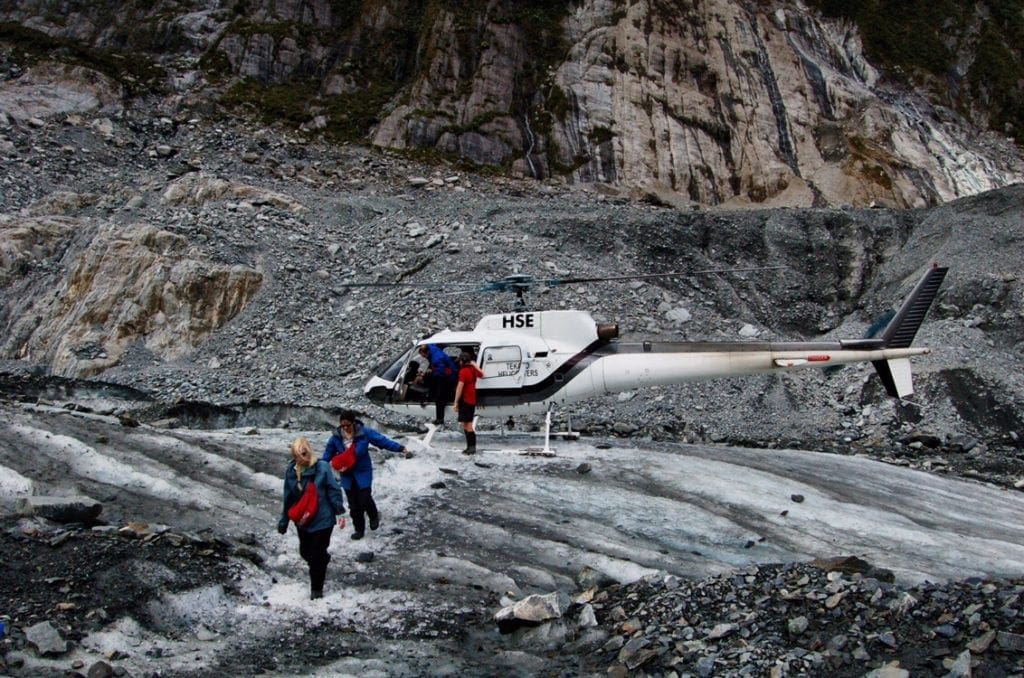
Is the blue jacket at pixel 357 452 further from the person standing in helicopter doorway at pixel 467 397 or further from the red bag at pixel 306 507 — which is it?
the person standing in helicopter doorway at pixel 467 397

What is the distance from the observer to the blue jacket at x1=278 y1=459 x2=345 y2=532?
7.84 meters

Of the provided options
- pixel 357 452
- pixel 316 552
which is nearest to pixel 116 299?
pixel 357 452

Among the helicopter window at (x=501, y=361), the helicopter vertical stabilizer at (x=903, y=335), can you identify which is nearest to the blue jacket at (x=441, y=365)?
the helicopter window at (x=501, y=361)

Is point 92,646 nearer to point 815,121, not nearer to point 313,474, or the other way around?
point 313,474

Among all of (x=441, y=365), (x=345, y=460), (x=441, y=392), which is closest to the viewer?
(x=345, y=460)

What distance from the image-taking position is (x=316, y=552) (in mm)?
8047

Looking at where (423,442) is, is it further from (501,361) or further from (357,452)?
(357,452)

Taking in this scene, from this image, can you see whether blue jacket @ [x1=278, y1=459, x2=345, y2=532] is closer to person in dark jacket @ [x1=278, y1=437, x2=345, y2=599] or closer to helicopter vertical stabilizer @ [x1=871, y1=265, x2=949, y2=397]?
person in dark jacket @ [x1=278, y1=437, x2=345, y2=599]

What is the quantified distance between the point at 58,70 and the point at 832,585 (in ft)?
101

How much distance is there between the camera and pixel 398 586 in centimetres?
863

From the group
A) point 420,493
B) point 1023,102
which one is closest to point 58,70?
point 420,493

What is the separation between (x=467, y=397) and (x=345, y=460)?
3.77 m

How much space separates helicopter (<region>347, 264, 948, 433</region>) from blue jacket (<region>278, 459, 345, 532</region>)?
225 inches

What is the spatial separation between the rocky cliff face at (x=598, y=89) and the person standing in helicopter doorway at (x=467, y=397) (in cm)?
1904
